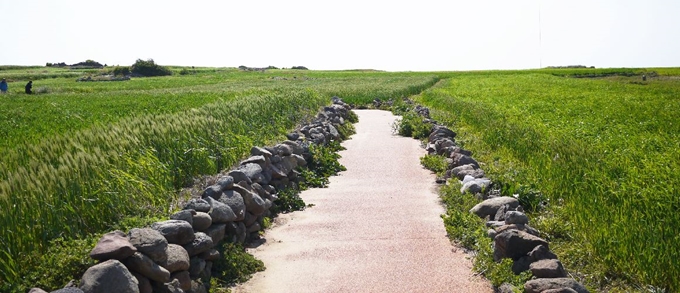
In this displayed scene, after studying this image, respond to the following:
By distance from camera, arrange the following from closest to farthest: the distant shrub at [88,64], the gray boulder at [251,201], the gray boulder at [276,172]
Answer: the gray boulder at [251,201]
the gray boulder at [276,172]
the distant shrub at [88,64]

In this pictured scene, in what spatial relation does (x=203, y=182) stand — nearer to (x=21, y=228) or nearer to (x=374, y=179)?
(x=21, y=228)

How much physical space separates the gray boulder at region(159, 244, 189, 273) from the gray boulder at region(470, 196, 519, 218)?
15.6 ft

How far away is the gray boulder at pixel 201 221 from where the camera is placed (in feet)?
27.2

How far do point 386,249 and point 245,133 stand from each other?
693 centimetres

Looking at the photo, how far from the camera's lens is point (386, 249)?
9.36 metres

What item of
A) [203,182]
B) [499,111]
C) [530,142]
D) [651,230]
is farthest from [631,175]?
[499,111]

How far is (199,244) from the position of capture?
7.81m

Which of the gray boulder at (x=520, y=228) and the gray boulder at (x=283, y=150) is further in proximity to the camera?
the gray boulder at (x=283, y=150)

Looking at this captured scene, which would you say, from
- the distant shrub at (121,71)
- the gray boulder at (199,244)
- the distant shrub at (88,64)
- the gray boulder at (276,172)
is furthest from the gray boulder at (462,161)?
the distant shrub at (88,64)

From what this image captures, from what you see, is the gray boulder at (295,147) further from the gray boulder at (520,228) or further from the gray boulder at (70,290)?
the gray boulder at (70,290)

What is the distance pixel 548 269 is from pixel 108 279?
4.42m

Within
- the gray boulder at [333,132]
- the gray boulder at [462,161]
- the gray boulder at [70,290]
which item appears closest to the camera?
the gray boulder at [70,290]

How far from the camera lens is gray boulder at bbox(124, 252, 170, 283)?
6.44 metres

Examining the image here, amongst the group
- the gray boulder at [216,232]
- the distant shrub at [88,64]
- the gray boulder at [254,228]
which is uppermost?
the distant shrub at [88,64]
